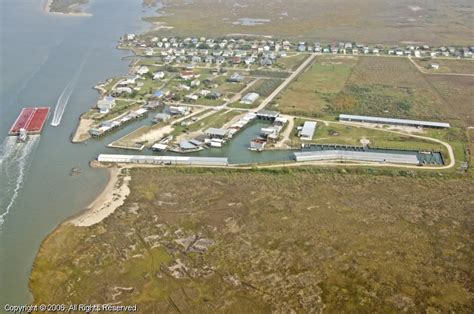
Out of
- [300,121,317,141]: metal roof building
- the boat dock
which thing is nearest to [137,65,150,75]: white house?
the boat dock

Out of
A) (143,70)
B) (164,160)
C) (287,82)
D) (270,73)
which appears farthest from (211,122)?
(143,70)

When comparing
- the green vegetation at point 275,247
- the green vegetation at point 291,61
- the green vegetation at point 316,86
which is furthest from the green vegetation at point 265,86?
the green vegetation at point 275,247

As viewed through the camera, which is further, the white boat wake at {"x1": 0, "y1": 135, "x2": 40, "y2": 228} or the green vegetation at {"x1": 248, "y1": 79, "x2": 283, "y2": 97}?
the green vegetation at {"x1": 248, "y1": 79, "x2": 283, "y2": 97}

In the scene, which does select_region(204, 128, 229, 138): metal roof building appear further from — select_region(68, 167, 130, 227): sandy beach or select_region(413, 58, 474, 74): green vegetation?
select_region(413, 58, 474, 74): green vegetation

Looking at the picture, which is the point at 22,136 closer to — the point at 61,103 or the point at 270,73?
the point at 61,103

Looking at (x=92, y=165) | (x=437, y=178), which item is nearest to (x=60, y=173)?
(x=92, y=165)

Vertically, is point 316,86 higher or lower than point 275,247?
lower
